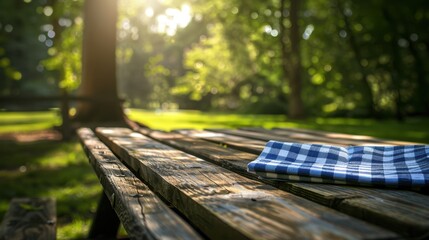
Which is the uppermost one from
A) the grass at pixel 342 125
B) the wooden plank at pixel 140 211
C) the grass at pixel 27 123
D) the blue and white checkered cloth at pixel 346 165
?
the blue and white checkered cloth at pixel 346 165

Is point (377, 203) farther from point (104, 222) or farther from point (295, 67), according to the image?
point (295, 67)

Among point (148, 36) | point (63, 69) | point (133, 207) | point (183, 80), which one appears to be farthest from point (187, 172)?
point (183, 80)

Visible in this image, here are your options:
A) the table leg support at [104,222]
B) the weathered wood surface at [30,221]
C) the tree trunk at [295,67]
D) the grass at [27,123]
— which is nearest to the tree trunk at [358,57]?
the tree trunk at [295,67]

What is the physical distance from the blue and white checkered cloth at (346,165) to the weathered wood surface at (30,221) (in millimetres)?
1418

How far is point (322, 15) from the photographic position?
76.4 ft

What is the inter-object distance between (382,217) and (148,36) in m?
22.5

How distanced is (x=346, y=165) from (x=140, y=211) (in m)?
0.82

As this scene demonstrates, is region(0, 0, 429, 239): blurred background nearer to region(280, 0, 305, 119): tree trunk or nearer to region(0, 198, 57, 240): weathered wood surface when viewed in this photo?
region(280, 0, 305, 119): tree trunk

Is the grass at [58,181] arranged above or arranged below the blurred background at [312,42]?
below

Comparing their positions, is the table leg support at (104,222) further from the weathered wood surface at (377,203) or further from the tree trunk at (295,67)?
the tree trunk at (295,67)

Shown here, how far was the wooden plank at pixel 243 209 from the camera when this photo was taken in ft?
2.98

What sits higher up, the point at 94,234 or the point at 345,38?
the point at 345,38

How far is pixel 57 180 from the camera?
6.14 m

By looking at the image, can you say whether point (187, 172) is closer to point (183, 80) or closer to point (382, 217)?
point (382, 217)
